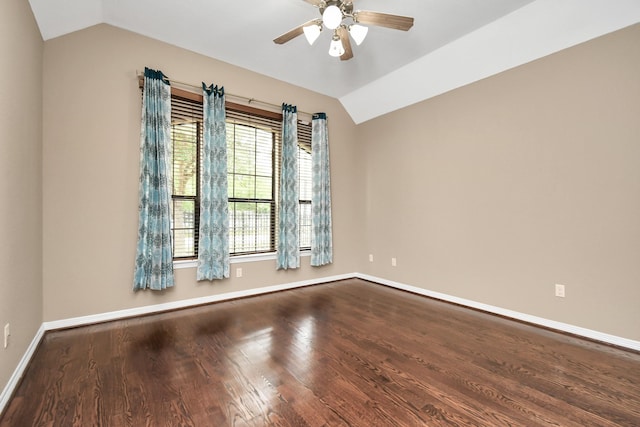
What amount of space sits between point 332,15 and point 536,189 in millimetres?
2657

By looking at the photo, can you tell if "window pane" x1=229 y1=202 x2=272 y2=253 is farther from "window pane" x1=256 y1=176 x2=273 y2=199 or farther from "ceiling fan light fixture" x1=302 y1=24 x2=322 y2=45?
"ceiling fan light fixture" x1=302 y1=24 x2=322 y2=45

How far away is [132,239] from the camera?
3123 millimetres

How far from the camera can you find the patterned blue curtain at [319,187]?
15.0ft

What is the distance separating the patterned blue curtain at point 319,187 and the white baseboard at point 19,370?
312 cm

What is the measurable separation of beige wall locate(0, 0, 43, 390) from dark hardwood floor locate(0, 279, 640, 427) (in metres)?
0.43

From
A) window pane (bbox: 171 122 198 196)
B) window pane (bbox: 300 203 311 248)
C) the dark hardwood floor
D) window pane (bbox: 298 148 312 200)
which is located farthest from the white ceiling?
the dark hardwood floor

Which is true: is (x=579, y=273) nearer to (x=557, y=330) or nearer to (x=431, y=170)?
(x=557, y=330)

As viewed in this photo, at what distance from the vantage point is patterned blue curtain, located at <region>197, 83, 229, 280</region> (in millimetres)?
3504

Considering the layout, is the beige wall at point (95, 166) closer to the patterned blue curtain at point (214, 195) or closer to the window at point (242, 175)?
the patterned blue curtain at point (214, 195)

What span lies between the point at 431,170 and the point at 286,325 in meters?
2.82

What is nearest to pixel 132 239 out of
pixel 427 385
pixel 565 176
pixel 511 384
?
pixel 427 385

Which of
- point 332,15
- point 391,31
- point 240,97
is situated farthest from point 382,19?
point 240,97

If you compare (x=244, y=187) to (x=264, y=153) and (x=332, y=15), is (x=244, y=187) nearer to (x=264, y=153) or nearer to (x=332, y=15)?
(x=264, y=153)

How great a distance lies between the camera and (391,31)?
314 centimetres
